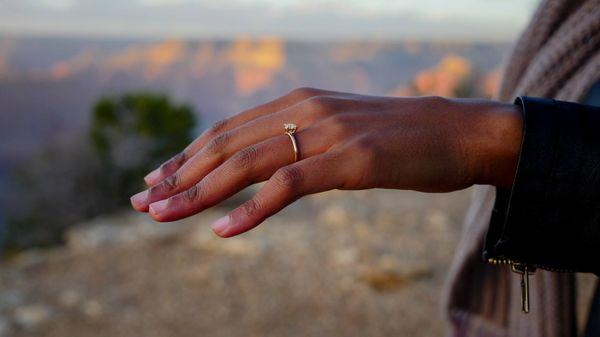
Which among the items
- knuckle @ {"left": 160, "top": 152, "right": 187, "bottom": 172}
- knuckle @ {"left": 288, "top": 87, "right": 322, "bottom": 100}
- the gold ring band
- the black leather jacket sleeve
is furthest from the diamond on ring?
the black leather jacket sleeve

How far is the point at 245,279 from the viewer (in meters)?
4.98

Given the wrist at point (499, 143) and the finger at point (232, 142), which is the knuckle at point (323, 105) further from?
the wrist at point (499, 143)

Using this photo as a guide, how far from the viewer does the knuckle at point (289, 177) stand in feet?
2.93

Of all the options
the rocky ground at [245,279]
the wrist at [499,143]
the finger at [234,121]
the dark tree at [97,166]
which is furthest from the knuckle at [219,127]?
the dark tree at [97,166]

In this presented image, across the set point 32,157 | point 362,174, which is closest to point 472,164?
point 362,174

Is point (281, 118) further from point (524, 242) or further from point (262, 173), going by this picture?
point (524, 242)

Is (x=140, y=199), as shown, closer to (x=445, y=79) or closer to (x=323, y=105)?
(x=323, y=105)

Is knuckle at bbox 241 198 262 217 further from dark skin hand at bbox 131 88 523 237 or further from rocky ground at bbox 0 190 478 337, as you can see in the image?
rocky ground at bbox 0 190 478 337

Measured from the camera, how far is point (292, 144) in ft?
3.08

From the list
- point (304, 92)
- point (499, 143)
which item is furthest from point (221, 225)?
point (499, 143)

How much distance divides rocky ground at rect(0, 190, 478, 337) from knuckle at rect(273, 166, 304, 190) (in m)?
3.34

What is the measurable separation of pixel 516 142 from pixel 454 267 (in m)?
0.68

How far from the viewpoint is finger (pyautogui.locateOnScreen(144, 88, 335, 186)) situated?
3.50ft

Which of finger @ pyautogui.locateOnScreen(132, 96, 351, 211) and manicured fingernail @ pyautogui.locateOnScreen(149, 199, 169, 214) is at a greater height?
finger @ pyautogui.locateOnScreen(132, 96, 351, 211)
